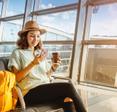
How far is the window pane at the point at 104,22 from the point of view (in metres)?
2.78

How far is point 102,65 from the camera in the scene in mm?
2811

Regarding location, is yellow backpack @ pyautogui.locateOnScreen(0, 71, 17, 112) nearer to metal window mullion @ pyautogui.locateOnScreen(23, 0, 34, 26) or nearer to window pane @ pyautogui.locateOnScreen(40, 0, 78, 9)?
window pane @ pyautogui.locateOnScreen(40, 0, 78, 9)

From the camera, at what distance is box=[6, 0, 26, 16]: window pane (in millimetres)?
4048

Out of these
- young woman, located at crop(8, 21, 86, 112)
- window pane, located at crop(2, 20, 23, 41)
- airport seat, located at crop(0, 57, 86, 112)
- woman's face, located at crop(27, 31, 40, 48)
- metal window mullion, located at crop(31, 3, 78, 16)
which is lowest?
airport seat, located at crop(0, 57, 86, 112)

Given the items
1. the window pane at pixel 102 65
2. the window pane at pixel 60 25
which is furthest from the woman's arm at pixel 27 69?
the window pane at pixel 60 25

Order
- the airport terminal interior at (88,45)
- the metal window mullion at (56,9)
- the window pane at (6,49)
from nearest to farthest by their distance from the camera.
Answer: the airport terminal interior at (88,45) < the metal window mullion at (56,9) < the window pane at (6,49)

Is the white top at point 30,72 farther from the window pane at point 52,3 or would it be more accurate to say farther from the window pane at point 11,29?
the window pane at point 11,29

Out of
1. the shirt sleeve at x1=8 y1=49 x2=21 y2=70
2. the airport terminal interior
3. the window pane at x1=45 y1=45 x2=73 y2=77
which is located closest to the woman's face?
the shirt sleeve at x1=8 y1=49 x2=21 y2=70

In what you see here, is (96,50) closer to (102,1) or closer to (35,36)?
(102,1)

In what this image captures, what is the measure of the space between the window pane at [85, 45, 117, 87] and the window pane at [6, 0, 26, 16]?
5.70 ft

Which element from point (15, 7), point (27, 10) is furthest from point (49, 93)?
point (15, 7)

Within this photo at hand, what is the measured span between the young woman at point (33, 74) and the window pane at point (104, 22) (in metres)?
0.91

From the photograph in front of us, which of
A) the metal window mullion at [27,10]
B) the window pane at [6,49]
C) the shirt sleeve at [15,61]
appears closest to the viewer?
the shirt sleeve at [15,61]

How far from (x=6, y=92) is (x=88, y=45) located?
4.99ft
